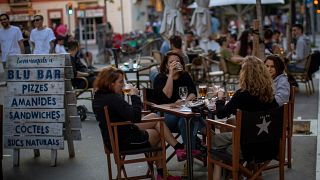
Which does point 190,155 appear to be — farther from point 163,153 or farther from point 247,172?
point 247,172

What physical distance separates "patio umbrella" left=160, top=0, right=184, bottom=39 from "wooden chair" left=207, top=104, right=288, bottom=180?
10911mm

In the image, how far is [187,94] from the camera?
23.7ft

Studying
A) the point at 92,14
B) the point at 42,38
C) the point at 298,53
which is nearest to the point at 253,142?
the point at 298,53

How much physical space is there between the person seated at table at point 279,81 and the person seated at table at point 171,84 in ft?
3.27

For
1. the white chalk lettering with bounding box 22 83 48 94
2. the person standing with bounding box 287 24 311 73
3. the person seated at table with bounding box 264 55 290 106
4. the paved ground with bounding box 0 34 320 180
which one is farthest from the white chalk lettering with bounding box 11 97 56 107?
the person standing with bounding box 287 24 311 73

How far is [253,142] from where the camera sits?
5508mm

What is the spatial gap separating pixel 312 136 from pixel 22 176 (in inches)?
164

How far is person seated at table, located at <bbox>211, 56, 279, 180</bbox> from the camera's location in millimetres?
5730

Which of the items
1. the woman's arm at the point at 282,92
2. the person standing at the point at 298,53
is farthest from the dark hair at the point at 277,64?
the person standing at the point at 298,53

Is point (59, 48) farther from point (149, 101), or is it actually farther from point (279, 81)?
point (279, 81)

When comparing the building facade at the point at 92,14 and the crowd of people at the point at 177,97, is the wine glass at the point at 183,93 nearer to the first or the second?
the crowd of people at the point at 177,97

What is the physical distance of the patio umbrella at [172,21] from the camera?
54.4ft

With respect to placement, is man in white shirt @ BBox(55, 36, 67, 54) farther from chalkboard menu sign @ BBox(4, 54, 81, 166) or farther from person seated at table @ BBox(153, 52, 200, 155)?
person seated at table @ BBox(153, 52, 200, 155)

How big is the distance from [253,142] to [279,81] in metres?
1.66
